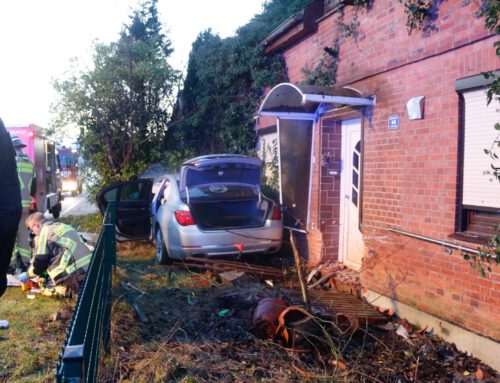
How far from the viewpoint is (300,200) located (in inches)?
311

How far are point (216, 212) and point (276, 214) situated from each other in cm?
106

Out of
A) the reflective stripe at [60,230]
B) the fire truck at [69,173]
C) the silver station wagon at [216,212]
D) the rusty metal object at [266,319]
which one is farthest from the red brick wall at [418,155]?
the fire truck at [69,173]

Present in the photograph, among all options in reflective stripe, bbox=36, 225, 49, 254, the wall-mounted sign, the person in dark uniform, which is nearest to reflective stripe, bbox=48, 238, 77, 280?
reflective stripe, bbox=36, 225, 49, 254

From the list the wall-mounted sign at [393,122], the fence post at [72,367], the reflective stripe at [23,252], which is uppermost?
the wall-mounted sign at [393,122]

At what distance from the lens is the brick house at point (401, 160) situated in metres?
4.80

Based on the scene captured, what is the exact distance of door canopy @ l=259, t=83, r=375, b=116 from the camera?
21.1 ft

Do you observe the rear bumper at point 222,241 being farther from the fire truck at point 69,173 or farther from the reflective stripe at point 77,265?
the fire truck at point 69,173

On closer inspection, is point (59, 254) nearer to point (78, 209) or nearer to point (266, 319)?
point (266, 319)

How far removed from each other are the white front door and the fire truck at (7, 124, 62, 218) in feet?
20.4

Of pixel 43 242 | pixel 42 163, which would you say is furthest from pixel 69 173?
pixel 43 242

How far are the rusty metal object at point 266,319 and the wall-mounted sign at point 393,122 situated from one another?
8.26 ft

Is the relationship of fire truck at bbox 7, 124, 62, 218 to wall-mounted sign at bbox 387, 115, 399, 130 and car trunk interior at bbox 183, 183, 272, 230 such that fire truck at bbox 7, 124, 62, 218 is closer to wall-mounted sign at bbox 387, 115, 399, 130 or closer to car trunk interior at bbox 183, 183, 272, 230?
car trunk interior at bbox 183, 183, 272, 230

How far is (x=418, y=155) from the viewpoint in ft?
18.2

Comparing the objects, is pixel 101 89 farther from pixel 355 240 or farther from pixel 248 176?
pixel 355 240
